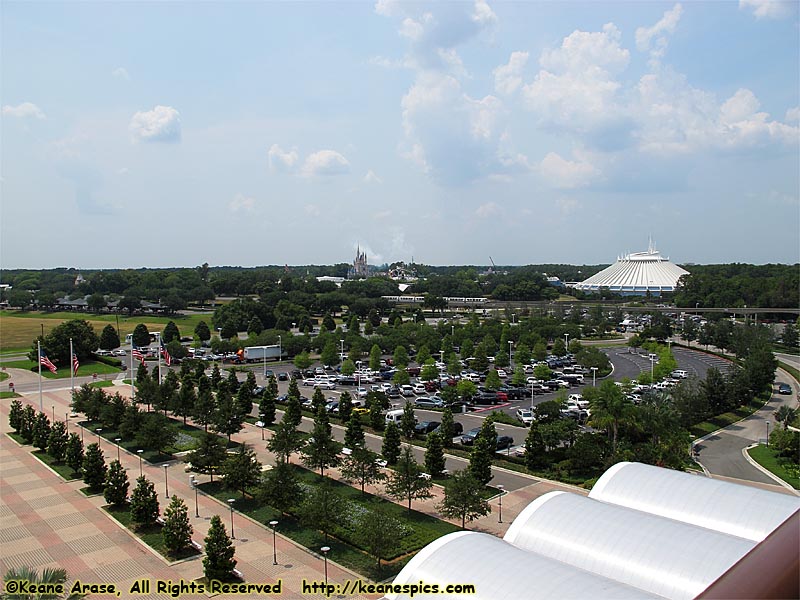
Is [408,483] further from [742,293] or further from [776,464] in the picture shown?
[742,293]

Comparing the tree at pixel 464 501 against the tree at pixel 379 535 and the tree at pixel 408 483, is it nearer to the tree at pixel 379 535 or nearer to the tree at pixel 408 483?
the tree at pixel 408 483

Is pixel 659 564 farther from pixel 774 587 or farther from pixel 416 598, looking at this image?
pixel 774 587

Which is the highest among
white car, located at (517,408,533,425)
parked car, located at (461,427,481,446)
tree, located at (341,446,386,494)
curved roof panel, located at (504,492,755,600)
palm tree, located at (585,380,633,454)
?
palm tree, located at (585,380,633,454)

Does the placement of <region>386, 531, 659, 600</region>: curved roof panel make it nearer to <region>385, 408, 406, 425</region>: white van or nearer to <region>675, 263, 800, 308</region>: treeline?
<region>385, 408, 406, 425</region>: white van

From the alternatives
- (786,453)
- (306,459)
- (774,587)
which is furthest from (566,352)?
(774,587)

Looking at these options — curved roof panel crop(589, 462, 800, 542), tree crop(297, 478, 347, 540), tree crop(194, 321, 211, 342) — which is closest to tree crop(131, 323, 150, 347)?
tree crop(194, 321, 211, 342)

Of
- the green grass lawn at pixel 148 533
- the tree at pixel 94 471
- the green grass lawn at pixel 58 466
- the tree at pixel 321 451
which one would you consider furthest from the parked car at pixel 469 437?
the green grass lawn at pixel 58 466
